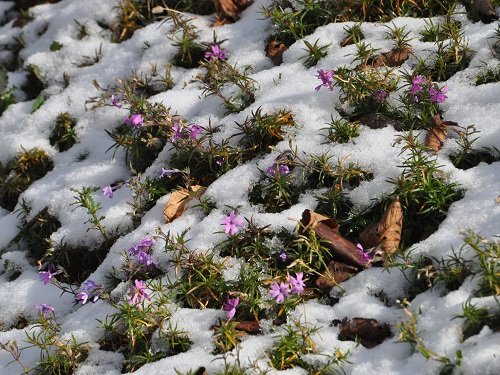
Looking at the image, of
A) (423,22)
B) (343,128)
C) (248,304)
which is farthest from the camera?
(423,22)

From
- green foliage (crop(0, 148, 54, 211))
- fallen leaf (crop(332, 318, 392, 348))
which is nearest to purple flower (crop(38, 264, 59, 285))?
green foliage (crop(0, 148, 54, 211))

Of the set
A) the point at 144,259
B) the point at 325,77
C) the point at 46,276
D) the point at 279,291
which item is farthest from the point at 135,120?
the point at 279,291

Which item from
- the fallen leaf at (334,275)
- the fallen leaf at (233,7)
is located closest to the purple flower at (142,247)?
the fallen leaf at (334,275)

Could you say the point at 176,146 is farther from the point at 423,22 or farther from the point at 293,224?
the point at 423,22

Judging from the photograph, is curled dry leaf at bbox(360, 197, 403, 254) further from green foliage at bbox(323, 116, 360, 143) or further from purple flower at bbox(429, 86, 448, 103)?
purple flower at bbox(429, 86, 448, 103)

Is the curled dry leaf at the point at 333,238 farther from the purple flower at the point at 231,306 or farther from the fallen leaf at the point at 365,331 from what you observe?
the purple flower at the point at 231,306

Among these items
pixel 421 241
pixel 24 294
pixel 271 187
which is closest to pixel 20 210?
pixel 24 294

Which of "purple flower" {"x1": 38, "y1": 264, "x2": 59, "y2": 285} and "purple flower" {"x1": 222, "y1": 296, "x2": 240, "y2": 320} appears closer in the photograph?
"purple flower" {"x1": 222, "y1": 296, "x2": 240, "y2": 320}
